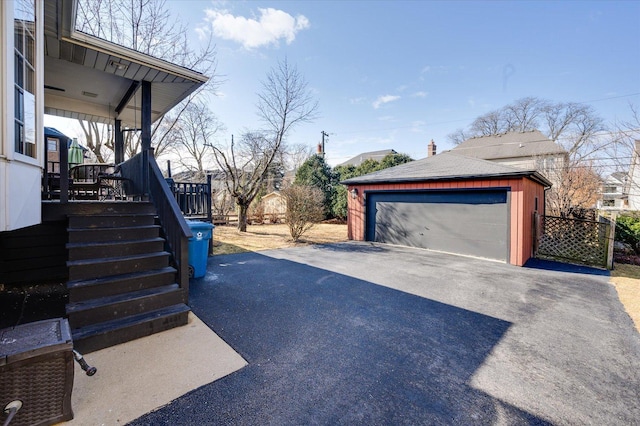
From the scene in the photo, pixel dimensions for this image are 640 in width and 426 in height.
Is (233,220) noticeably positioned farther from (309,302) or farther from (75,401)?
(75,401)

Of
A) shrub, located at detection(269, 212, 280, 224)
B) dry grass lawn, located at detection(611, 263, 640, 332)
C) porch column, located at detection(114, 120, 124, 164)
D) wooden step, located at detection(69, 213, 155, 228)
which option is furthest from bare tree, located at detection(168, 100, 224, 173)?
dry grass lawn, located at detection(611, 263, 640, 332)

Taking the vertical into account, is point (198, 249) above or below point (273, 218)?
below

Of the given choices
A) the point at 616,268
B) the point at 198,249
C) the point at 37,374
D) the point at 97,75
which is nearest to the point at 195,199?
the point at 198,249

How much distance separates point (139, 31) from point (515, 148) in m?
25.9

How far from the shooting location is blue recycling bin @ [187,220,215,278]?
16.7 ft

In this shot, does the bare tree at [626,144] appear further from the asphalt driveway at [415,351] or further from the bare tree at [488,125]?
the bare tree at [488,125]

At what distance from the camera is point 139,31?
10.9m

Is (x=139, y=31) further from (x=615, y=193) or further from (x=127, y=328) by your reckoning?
(x=615, y=193)

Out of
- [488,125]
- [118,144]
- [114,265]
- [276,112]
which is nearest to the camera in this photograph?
[114,265]

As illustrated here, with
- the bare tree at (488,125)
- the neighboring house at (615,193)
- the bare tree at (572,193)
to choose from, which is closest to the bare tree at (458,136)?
the bare tree at (488,125)

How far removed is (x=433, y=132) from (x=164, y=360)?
1091 inches

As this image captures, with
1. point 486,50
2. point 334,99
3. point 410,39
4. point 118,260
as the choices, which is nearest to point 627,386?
point 118,260

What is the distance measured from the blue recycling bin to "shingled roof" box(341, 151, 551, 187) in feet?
20.8

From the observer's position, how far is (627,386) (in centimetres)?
229
